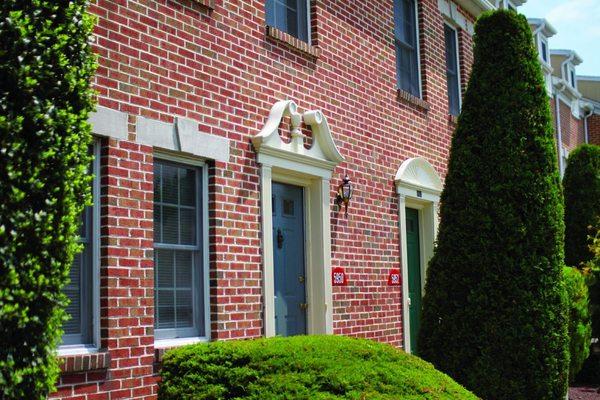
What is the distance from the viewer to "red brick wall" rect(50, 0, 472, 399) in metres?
6.81

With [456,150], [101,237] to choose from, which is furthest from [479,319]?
[101,237]

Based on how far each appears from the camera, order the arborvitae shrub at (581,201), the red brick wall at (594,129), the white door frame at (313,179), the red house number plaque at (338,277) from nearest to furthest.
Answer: the white door frame at (313,179), the red house number plaque at (338,277), the arborvitae shrub at (581,201), the red brick wall at (594,129)

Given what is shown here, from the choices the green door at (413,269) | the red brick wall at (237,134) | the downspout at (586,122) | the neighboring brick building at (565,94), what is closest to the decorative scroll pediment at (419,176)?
the red brick wall at (237,134)

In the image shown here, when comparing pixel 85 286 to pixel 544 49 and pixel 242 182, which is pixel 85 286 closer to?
pixel 242 182

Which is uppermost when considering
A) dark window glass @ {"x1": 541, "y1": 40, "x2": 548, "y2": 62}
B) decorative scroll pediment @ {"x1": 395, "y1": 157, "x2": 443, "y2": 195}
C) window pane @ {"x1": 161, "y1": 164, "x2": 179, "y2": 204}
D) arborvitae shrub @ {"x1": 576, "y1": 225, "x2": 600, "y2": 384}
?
dark window glass @ {"x1": 541, "y1": 40, "x2": 548, "y2": 62}

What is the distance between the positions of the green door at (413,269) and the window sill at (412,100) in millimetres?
1577

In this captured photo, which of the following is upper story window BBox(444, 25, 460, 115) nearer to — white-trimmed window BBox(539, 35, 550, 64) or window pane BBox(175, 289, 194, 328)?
window pane BBox(175, 289, 194, 328)

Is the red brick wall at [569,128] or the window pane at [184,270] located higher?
the red brick wall at [569,128]

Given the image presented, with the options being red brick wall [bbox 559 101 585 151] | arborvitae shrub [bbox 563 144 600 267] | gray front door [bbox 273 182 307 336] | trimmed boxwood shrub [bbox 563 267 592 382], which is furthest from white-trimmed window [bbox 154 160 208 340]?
red brick wall [bbox 559 101 585 151]

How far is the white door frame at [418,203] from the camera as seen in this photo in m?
11.6

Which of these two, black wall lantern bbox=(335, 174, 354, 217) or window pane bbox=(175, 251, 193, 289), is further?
black wall lantern bbox=(335, 174, 354, 217)

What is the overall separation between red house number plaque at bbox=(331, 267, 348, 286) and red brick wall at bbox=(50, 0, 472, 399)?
0.36 feet

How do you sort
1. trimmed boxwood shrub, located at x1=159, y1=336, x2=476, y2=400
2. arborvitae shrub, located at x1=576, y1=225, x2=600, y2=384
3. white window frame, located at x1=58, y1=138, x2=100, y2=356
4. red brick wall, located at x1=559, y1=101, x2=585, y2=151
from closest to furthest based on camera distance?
trimmed boxwood shrub, located at x1=159, y1=336, x2=476, y2=400
white window frame, located at x1=58, y1=138, x2=100, y2=356
arborvitae shrub, located at x1=576, y1=225, x2=600, y2=384
red brick wall, located at x1=559, y1=101, x2=585, y2=151

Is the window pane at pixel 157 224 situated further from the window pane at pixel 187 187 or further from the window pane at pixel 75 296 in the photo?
the window pane at pixel 75 296
